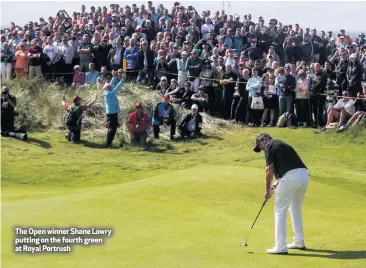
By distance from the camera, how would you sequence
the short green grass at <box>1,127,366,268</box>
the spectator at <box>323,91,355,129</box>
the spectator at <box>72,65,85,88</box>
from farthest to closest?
the spectator at <box>72,65,85,88</box>
the spectator at <box>323,91,355,129</box>
the short green grass at <box>1,127,366,268</box>

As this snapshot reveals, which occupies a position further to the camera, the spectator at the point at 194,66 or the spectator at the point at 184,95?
the spectator at the point at 194,66

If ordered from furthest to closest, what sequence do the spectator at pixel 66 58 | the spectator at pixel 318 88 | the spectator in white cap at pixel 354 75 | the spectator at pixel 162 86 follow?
1. the spectator at pixel 66 58
2. the spectator at pixel 162 86
3. the spectator at pixel 318 88
4. the spectator in white cap at pixel 354 75

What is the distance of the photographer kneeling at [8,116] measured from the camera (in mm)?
23484

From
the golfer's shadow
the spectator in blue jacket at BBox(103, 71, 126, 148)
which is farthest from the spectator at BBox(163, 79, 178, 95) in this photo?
the golfer's shadow

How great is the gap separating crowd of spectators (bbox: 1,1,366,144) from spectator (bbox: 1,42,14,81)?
38 millimetres

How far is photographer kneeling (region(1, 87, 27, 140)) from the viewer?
77.0ft

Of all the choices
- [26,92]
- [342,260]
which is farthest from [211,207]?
[26,92]

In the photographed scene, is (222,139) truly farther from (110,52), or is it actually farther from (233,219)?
(233,219)

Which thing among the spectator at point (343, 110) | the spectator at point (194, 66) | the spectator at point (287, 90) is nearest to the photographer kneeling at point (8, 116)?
the spectator at point (194, 66)

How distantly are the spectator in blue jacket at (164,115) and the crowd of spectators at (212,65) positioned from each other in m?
0.05

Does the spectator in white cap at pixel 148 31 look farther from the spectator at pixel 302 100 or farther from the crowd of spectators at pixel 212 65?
the spectator at pixel 302 100

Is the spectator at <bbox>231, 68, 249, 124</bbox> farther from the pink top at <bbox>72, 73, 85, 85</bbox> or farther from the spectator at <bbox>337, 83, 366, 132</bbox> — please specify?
the pink top at <bbox>72, 73, 85, 85</bbox>

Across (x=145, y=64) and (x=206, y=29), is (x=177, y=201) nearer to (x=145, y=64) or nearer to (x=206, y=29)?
(x=145, y=64)

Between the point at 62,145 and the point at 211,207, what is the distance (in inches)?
420
